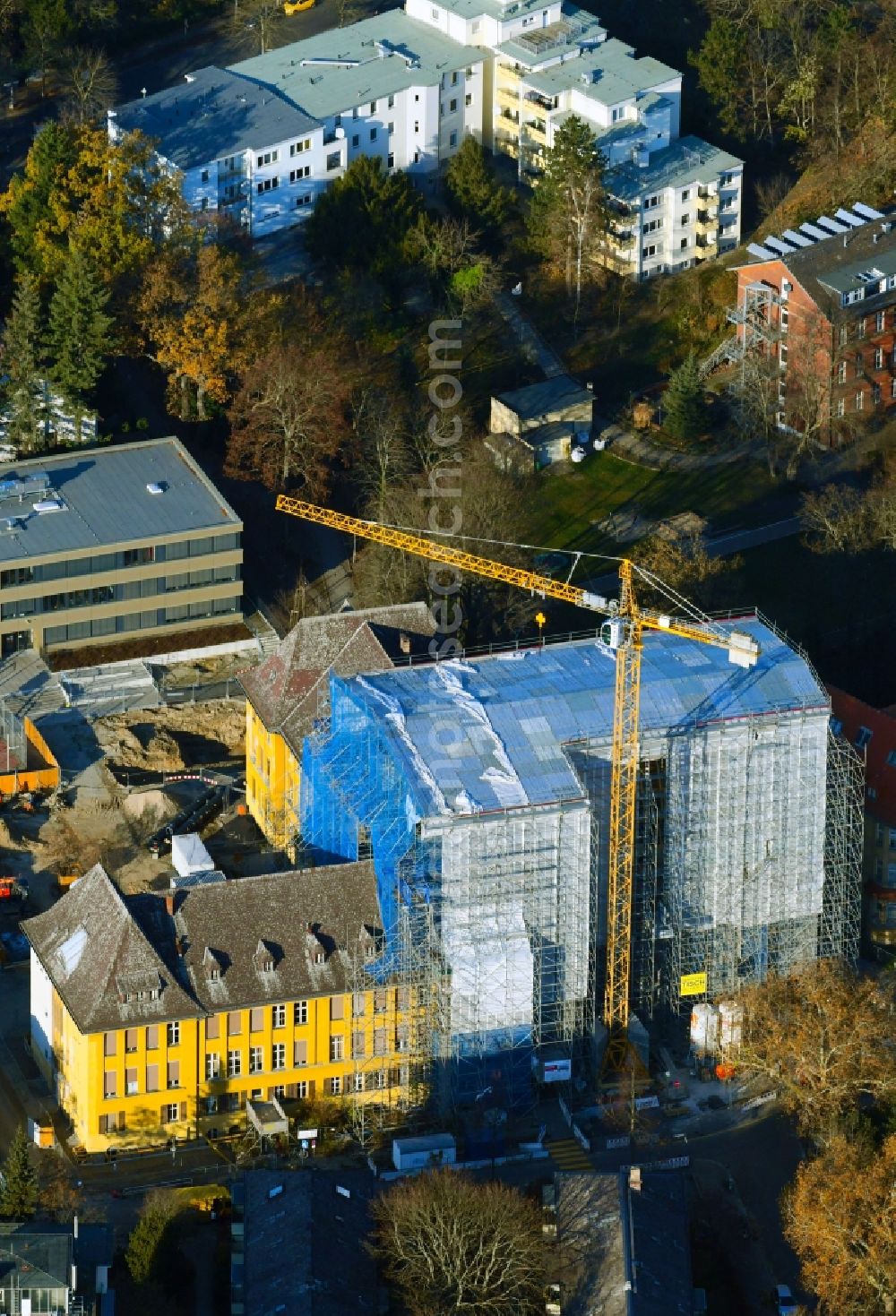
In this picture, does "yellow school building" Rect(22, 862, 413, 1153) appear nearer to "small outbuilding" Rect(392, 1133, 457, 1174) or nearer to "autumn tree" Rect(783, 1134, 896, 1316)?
"small outbuilding" Rect(392, 1133, 457, 1174)

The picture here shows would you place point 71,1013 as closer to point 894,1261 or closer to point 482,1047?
point 482,1047

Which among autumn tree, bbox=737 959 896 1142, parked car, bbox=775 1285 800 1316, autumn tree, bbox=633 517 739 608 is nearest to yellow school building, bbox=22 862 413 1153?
autumn tree, bbox=737 959 896 1142

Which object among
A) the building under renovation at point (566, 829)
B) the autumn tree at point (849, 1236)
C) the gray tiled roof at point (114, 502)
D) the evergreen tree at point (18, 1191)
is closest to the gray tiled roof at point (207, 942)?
the building under renovation at point (566, 829)

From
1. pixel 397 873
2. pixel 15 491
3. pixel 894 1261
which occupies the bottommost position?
pixel 894 1261

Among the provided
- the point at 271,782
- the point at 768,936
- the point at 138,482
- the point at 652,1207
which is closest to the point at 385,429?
the point at 138,482

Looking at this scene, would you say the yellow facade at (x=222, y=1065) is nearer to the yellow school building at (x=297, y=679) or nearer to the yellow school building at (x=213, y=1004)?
the yellow school building at (x=213, y=1004)

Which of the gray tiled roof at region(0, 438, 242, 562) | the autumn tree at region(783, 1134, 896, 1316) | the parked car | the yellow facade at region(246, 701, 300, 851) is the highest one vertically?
the gray tiled roof at region(0, 438, 242, 562)
